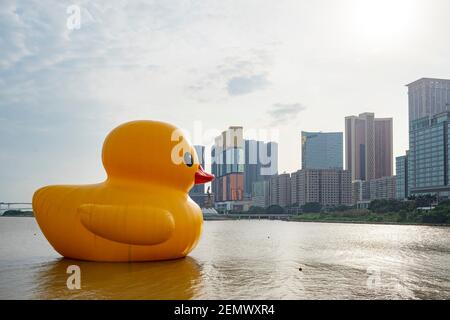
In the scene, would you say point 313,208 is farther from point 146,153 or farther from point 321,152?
point 146,153

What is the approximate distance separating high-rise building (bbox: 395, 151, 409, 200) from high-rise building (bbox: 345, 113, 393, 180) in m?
37.0

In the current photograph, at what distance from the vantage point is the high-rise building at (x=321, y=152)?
166 metres

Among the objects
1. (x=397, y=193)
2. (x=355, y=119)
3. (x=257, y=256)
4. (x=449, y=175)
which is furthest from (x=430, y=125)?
(x=257, y=256)

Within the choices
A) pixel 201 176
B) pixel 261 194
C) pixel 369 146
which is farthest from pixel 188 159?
pixel 369 146

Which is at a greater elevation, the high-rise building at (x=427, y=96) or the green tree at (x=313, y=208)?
the high-rise building at (x=427, y=96)

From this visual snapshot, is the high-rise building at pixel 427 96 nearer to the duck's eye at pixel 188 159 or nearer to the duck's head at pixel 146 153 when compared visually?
the duck's eye at pixel 188 159

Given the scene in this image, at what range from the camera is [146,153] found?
49.9 feet

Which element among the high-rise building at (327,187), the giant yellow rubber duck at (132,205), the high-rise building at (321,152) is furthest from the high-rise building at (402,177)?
the giant yellow rubber duck at (132,205)

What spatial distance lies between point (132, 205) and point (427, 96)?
149 m

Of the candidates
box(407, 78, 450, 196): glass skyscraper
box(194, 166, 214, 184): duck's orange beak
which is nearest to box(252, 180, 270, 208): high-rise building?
box(407, 78, 450, 196): glass skyscraper

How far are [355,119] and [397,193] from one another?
49573mm

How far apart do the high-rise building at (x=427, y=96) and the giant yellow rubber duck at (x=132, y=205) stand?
143m

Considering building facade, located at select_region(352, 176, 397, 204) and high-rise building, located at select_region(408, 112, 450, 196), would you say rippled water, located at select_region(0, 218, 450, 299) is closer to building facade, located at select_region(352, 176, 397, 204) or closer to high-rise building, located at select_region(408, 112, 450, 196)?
high-rise building, located at select_region(408, 112, 450, 196)
